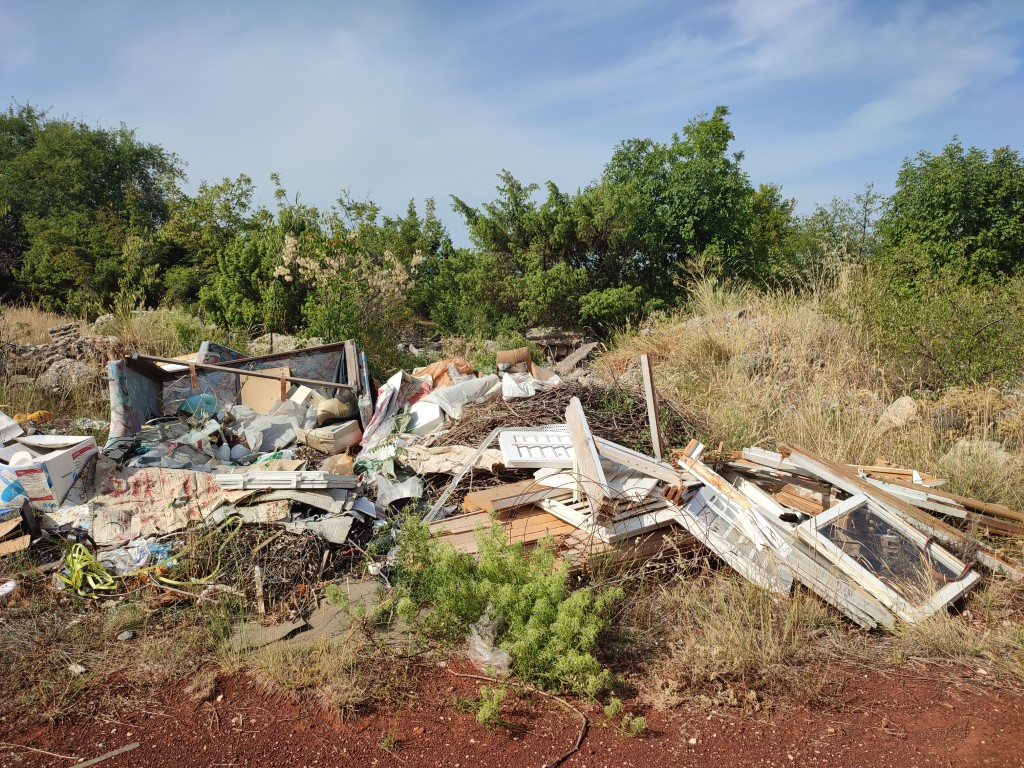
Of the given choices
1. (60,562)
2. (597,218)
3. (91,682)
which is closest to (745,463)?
(91,682)

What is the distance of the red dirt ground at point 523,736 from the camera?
268 cm

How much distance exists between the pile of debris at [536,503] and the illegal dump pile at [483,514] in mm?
14

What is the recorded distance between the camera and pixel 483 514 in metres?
4.62

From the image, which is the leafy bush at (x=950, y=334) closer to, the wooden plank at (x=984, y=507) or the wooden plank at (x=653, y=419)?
the wooden plank at (x=984, y=507)

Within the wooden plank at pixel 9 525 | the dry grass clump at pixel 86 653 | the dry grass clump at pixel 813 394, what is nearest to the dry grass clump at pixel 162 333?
the wooden plank at pixel 9 525

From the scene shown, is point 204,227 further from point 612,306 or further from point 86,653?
point 86,653

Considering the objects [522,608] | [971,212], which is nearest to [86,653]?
[522,608]

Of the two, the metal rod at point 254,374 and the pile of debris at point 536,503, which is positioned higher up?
the metal rod at point 254,374

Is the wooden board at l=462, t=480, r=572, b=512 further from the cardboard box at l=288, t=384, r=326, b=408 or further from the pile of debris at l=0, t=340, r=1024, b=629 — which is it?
the cardboard box at l=288, t=384, r=326, b=408

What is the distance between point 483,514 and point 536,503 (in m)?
0.38

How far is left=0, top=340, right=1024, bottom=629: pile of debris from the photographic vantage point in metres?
4.04

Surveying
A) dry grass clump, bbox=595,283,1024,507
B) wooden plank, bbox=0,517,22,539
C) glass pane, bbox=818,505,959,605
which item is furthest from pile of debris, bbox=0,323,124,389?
glass pane, bbox=818,505,959,605

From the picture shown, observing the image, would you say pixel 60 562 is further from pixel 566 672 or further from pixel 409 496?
pixel 566 672

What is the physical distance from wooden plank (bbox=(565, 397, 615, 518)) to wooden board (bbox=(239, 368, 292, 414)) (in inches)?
148
